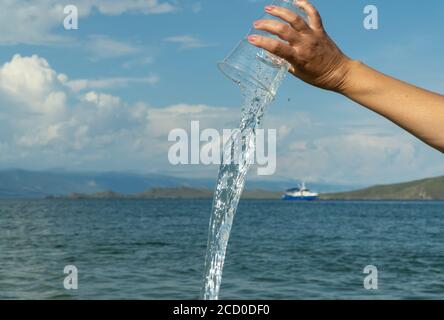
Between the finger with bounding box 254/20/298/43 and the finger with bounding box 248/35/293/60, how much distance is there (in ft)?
0.08

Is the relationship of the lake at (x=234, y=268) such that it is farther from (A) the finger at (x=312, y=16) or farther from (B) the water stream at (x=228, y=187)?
(A) the finger at (x=312, y=16)

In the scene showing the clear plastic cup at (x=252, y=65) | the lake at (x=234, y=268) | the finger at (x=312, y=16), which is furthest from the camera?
the lake at (x=234, y=268)

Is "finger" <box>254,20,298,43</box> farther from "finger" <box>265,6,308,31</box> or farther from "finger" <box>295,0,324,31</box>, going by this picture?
"finger" <box>295,0,324,31</box>

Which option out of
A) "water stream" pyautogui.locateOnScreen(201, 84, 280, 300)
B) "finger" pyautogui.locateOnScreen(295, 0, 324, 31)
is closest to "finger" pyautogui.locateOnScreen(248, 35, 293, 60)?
"finger" pyautogui.locateOnScreen(295, 0, 324, 31)

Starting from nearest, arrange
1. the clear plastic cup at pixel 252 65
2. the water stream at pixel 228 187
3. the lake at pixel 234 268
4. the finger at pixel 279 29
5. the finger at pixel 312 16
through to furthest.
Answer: the finger at pixel 279 29
the finger at pixel 312 16
the clear plastic cup at pixel 252 65
the water stream at pixel 228 187
the lake at pixel 234 268

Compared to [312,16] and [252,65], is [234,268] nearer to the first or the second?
[252,65]

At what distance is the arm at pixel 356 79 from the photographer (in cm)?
231

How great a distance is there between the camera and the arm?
7.59 ft

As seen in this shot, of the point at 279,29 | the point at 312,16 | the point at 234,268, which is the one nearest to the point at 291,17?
the point at 279,29

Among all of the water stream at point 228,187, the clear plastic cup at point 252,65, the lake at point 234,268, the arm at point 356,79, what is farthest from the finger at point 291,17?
the lake at point 234,268

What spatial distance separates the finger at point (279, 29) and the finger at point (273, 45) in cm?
3

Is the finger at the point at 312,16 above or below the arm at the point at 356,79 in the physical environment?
above

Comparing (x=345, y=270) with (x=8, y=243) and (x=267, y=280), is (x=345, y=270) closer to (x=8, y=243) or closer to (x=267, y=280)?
(x=267, y=280)

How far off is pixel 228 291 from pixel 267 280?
4210 mm
